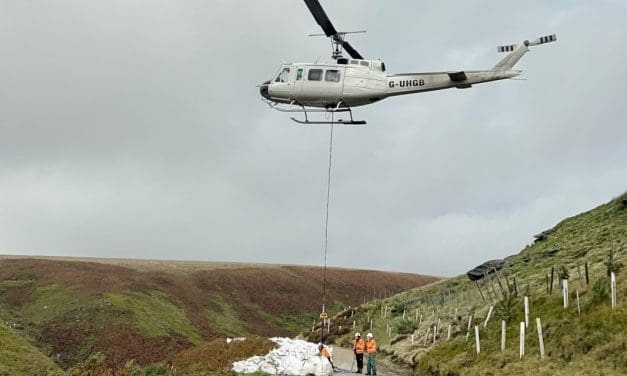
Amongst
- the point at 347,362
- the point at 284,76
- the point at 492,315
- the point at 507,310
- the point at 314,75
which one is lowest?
the point at 347,362

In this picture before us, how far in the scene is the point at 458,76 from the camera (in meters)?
26.3

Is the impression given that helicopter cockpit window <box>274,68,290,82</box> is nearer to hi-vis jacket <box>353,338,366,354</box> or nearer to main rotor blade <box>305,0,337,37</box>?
main rotor blade <box>305,0,337,37</box>

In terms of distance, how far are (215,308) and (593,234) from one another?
37962 millimetres

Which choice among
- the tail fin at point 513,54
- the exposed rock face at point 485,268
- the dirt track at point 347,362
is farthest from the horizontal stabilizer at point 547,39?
the exposed rock face at point 485,268

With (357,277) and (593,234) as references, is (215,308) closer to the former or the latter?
(357,277)

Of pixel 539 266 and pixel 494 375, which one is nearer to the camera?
pixel 494 375

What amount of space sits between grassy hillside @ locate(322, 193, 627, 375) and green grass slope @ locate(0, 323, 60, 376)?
17798mm

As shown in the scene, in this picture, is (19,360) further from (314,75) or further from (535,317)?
(535,317)

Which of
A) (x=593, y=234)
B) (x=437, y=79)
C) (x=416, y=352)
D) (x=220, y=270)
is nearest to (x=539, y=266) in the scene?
(x=593, y=234)

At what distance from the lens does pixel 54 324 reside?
157 ft

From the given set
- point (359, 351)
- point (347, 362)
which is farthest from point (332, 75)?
point (347, 362)

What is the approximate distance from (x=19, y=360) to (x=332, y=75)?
20201 mm

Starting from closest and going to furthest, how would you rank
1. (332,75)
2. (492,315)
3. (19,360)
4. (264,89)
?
(332,75)
(492,315)
(19,360)
(264,89)

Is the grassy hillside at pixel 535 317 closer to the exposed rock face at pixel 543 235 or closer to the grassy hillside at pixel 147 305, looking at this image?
the exposed rock face at pixel 543 235
